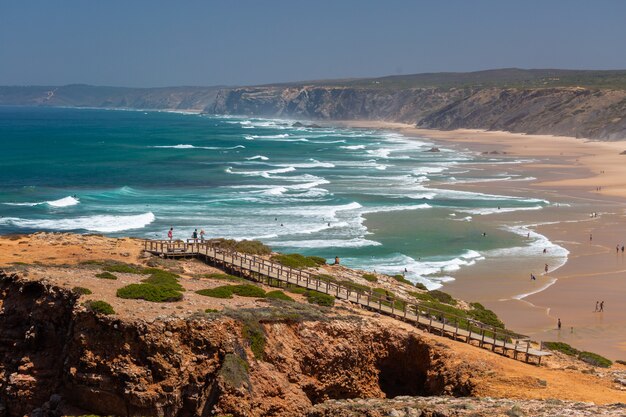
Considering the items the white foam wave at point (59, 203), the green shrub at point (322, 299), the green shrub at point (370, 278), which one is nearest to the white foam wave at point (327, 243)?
the green shrub at point (370, 278)

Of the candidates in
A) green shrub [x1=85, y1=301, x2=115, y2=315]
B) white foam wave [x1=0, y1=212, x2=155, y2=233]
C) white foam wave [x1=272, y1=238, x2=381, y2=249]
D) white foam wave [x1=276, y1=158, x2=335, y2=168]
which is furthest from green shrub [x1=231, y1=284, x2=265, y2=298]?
white foam wave [x1=276, y1=158, x2=335, y2=168]

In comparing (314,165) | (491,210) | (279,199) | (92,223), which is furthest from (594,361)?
(314,165)

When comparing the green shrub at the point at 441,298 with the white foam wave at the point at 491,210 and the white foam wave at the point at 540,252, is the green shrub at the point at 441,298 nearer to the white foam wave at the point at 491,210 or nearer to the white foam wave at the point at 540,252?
the white foam wave at the point at 540,252

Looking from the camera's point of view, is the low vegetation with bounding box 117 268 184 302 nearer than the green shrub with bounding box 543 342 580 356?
Yes

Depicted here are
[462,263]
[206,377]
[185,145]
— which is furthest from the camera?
[185,145]

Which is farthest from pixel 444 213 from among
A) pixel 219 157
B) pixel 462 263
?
pixel 219 157

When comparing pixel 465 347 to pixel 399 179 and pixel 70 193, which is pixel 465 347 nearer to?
pixel 70 193

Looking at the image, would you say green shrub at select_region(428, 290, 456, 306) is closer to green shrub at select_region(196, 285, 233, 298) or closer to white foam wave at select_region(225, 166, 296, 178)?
green shrub at select_region(196, 285, 233, 298)
